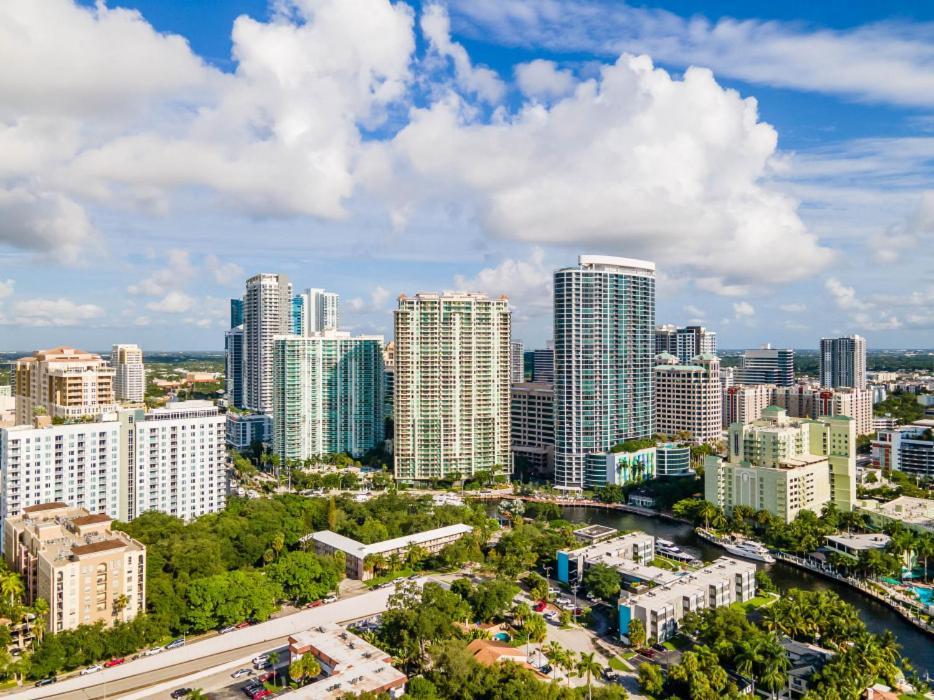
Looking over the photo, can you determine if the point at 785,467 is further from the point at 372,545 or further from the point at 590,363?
the point at 372,545

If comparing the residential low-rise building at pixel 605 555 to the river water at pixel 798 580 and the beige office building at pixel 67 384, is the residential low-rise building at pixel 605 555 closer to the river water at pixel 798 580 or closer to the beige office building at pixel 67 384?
the river water at pixel 798 580

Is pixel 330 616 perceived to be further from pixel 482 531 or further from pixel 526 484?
pixel 526 484

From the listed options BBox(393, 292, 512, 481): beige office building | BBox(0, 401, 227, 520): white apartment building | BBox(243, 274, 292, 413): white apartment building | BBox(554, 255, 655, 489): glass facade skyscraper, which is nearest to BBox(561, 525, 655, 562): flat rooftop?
BBox(554, 255, 655, 489): glass facade skyscraper

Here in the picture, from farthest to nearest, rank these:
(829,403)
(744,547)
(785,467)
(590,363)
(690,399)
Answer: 1. (829,403)
2. (690,399)
3. (590,363)
4. (785,467)
5. (744,547)

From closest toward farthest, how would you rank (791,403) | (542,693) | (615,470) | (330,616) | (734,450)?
(542,693) < (330,616) < (734,450) < (615,470) < (791,403)

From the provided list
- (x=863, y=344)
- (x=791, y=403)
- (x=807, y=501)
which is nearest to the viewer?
(x=807, y=501)

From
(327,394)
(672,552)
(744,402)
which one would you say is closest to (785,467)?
(672,552)

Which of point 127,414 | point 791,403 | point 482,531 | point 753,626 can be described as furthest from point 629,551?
point 791,403
